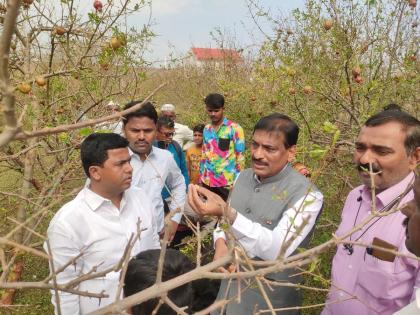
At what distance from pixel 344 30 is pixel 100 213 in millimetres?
2848

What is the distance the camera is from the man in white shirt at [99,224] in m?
1.81

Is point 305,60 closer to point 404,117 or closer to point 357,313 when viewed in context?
point 404,117

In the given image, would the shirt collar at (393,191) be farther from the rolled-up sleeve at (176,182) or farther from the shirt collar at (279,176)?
the rolled-up sleeve at (176,182)

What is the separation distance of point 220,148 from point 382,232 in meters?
2.95

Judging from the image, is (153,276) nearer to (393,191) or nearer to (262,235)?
(262,235)

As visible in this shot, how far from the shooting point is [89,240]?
1.88m

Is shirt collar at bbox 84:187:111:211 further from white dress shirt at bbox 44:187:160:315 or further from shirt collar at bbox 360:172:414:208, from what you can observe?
shirt collar at bbox 360:172:414:208

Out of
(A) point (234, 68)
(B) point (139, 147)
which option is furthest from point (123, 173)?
(A) point (234, 68)

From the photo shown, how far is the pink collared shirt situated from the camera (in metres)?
1.49

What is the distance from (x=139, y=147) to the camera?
2.79 meters

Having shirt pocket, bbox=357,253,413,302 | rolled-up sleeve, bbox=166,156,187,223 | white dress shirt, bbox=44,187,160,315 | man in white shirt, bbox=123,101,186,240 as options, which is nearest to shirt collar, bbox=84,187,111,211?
white dress shirt, bbox=44,187,160,315

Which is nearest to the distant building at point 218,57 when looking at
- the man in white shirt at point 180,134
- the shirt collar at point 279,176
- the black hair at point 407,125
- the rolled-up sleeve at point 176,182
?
the man in white shirt at point 180,134

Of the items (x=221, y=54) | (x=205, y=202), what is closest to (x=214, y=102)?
(x=205, y=202)

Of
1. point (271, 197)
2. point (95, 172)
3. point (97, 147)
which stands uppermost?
point (97, 147)
